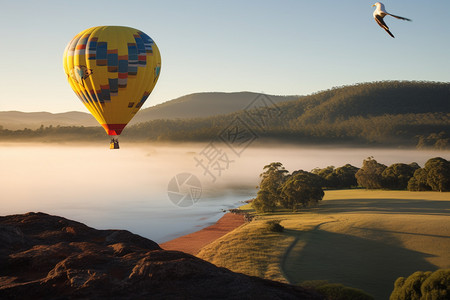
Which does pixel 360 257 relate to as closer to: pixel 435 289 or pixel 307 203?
pixel 435 289

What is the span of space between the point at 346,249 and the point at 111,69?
97.6ft

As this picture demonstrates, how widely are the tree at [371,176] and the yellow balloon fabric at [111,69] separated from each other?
200 feet

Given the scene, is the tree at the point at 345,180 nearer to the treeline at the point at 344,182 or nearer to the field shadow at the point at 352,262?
the treeline at the point at 344,182

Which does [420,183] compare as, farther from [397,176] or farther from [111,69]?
[111,69]

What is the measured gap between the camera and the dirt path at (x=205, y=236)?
62653 mm

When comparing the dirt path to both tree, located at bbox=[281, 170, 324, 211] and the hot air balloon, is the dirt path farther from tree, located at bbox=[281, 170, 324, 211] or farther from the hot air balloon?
the hot air balloon

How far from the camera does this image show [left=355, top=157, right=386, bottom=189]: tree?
310ft

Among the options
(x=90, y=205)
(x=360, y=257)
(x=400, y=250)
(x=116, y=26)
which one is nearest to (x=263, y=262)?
(x=360, y=257)

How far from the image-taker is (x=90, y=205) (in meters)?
157

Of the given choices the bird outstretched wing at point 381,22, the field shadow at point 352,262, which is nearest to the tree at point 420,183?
the field shadow at point 352,262

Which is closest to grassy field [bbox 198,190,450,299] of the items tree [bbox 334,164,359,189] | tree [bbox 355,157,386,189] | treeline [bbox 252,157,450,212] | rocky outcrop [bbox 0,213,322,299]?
treeline [bbox 252,157,450,212]

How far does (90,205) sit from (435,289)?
483 ft

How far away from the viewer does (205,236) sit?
7144 cm

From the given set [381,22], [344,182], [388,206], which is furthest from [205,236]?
[381,22]
